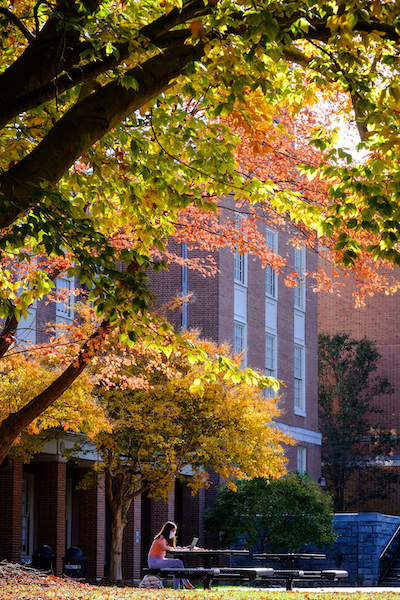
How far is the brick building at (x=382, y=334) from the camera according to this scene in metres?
44.4

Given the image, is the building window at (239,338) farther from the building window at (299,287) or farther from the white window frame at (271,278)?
the building window at (299,287)

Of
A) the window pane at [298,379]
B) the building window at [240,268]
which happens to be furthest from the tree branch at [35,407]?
the window pane at [298,379]

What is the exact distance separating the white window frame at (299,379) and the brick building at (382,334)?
7.11m

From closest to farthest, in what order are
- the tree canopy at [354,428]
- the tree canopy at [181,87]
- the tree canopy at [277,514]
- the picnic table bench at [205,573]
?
the tree canopy at [181,87] → the picnic table bench at [205,573] → the tree canopy at [277,514] → the tree canopy at [354,428]

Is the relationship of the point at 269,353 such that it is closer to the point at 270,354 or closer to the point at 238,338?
the point at 270,354

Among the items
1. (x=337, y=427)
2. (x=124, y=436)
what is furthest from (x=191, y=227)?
(x=337, y=427)

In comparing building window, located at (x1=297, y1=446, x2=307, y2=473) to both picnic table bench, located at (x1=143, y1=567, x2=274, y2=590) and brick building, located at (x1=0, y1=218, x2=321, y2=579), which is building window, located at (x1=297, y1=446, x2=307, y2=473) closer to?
brick building, located at (x1=0, y1=218, x2=321, y2=579)

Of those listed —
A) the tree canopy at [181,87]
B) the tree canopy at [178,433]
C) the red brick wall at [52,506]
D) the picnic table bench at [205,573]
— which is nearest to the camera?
the tree canopy at [181,87]

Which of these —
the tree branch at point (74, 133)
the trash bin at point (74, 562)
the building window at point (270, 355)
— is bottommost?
the trash bin at point (74, 562)

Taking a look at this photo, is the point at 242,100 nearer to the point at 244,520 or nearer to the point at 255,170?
the point at 255,170

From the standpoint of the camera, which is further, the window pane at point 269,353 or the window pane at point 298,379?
the window pane at point 298,379

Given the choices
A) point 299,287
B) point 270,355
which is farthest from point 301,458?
point 299,287

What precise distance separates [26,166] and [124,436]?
15.7m

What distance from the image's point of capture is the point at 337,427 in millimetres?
45062
